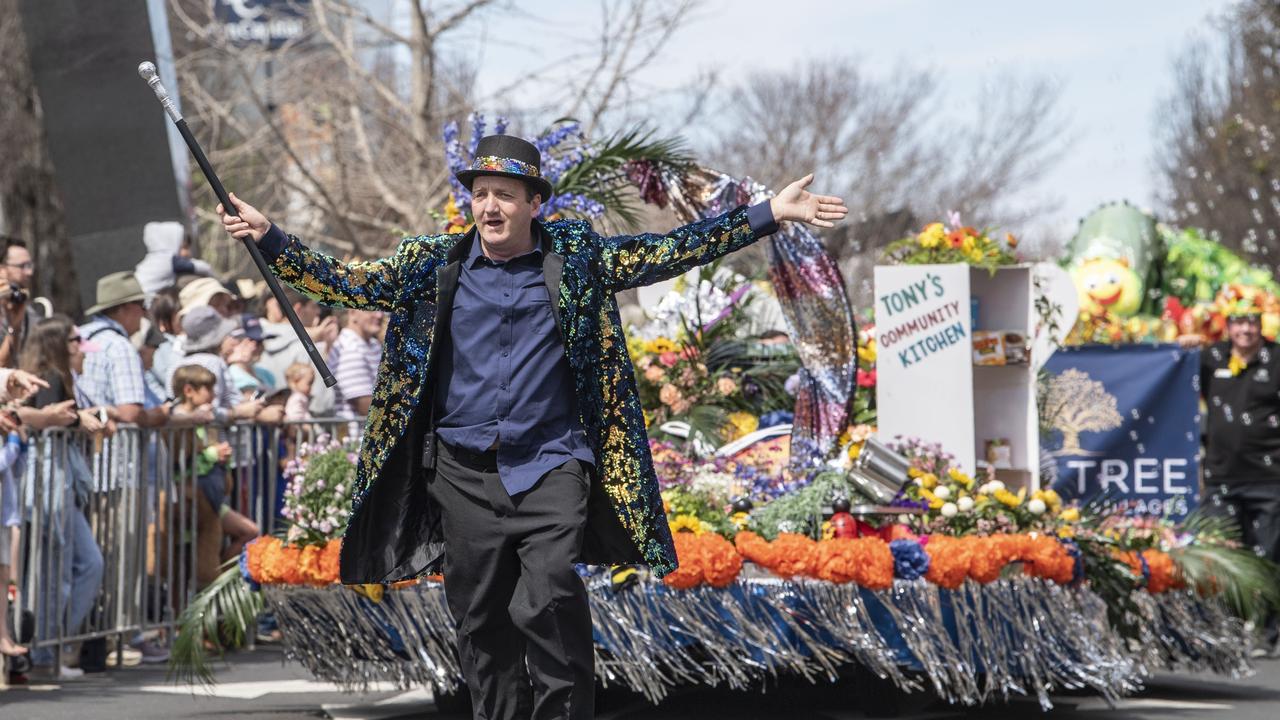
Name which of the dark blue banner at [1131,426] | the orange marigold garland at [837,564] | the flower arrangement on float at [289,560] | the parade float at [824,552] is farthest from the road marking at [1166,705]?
the flower arrangement on float at [289,560]

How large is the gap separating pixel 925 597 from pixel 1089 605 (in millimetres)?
901

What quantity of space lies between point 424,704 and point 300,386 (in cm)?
381

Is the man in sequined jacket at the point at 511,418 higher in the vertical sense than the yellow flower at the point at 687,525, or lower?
higher

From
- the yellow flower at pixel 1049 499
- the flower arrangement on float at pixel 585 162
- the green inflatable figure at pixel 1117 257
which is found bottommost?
the yellow flower at pixel 1049 499

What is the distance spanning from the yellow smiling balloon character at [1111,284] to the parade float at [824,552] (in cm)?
936

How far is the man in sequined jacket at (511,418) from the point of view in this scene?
5457 mm

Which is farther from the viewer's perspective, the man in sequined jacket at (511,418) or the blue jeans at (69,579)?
the blue jeans at (69,579)

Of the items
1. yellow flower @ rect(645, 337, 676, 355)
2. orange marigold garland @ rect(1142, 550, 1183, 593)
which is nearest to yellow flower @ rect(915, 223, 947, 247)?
yellow flower @ rect(645, 337, 676, 355)

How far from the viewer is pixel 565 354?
220 inches

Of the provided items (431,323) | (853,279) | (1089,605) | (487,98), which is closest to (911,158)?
(853,279)

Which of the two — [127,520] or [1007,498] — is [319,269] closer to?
[1007,498]

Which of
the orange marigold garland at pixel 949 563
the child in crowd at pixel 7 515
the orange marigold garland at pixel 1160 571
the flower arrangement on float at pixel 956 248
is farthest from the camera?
the flower arrangement on float at pixel 956 248

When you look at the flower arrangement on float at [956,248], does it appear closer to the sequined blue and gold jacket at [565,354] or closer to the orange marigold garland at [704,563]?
the orange marigold garland at [704,563]

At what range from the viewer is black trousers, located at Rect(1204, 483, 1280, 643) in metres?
11.8
